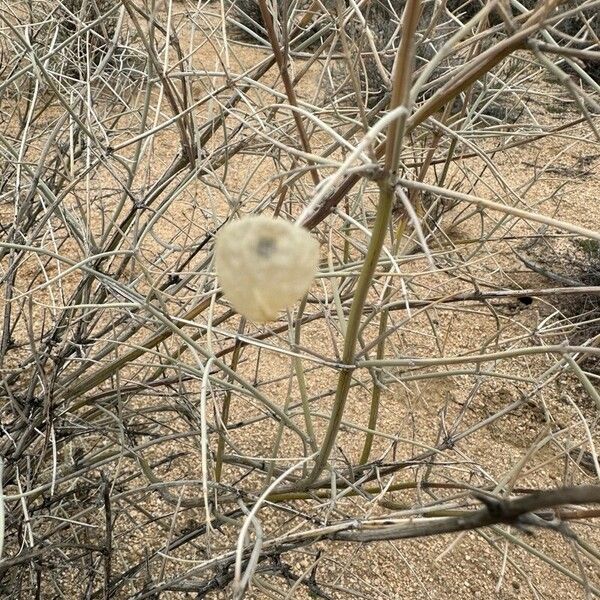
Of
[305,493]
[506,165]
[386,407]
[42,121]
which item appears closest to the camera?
[305,493]

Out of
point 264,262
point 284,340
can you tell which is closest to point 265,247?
point 264,262

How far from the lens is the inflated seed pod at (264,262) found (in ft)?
1.09

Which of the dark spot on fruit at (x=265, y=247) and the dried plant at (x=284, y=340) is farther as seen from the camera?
the dried plant at (x=284, y=340)

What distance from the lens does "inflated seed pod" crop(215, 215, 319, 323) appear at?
333 mm

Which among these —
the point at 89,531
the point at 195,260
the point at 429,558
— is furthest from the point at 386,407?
the point at 89,531

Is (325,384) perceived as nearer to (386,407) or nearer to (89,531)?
(386,407)

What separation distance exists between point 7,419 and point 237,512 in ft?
2.52

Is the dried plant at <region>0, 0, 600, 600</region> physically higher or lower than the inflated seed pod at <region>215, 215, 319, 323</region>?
higher

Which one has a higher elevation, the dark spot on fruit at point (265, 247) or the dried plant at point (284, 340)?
the dried plant at point (284, 340)

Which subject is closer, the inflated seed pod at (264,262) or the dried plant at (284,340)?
the inflated seed pod at (264,262)

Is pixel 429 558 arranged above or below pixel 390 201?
above

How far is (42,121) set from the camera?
316cm

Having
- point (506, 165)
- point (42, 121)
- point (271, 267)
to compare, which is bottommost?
point (271, 267)

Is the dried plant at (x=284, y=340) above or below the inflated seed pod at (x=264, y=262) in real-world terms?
above
